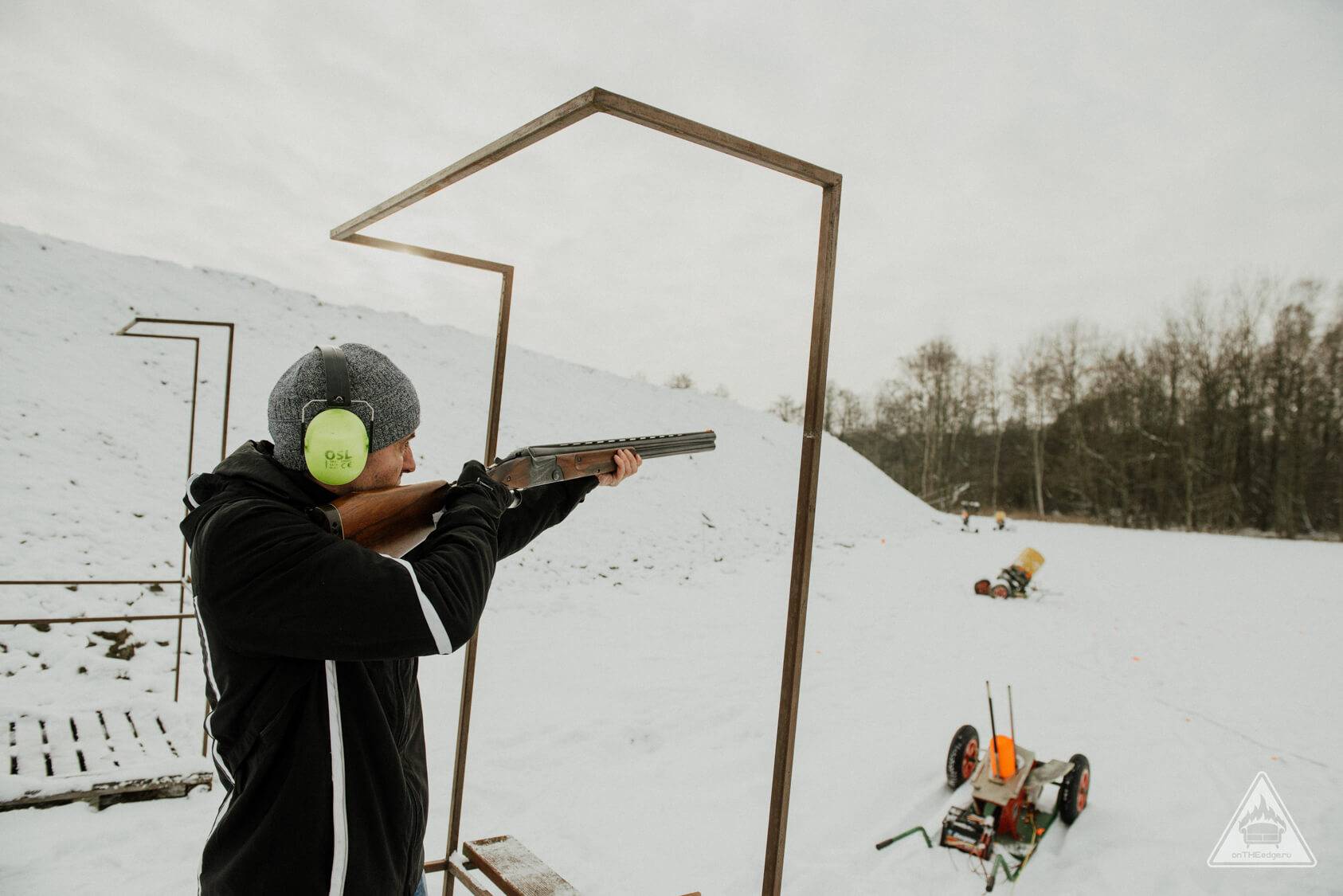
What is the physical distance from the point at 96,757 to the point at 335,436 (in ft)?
15.3

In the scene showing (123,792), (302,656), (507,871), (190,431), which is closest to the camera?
(302,656)

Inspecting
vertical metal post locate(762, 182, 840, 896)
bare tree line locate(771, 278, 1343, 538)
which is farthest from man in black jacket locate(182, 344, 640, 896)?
bare tree line locate(771, 278, 1343, 538)

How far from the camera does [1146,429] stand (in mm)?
34062

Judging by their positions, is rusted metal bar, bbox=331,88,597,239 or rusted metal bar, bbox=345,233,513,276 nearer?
rusted metal bar, bbox=331,88,597,239

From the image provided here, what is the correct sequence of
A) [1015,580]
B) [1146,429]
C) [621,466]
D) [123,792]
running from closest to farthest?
[621,466] < [123,792] < [1015,580] < [1146,429]

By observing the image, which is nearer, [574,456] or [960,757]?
[574,456]

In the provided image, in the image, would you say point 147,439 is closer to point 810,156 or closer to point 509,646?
point 509,646

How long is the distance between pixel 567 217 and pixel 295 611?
1928 millimetres

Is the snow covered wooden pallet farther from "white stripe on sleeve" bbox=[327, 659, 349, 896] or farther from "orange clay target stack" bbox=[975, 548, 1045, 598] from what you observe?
"orange clay target stack" bbox=[975, 548, 1045, 598]

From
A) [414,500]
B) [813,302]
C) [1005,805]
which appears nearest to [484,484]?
[414,500]

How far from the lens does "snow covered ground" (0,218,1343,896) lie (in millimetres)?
4258

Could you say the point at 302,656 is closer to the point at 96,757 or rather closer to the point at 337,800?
the point at 337,800

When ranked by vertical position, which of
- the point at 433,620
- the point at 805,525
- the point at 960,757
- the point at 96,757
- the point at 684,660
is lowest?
the point at 684,660

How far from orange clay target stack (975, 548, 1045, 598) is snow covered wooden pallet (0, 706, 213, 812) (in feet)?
36.2
